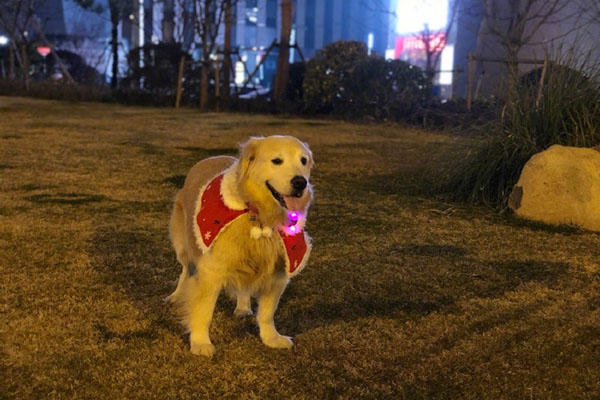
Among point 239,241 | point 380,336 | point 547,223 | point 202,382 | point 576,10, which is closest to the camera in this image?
point 202,382

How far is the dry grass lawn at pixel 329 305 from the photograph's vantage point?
2.32 meters

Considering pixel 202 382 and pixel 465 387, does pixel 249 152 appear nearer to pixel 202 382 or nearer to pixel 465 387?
pixel 202 382

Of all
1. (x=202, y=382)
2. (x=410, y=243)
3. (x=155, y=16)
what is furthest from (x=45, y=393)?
(x=155, y=16)

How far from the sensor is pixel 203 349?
2.51 meters

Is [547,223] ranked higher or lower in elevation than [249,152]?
lower

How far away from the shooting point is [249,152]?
8.14 ft

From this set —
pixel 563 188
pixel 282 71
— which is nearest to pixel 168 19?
pixel 282 71

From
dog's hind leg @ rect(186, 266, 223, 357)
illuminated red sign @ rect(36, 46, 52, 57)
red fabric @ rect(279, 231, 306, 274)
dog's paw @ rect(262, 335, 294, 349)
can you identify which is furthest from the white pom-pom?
illuminated red sign @ rect(36, 46, 52, 57)

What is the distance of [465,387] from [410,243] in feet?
6.93

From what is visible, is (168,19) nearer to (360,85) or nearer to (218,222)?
(360,85)

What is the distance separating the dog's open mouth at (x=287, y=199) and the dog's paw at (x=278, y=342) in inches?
23.8

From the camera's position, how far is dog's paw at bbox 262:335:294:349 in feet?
8.57

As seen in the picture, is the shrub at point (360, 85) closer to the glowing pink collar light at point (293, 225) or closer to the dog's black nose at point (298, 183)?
the glowing pink collar light at point (293, 225)

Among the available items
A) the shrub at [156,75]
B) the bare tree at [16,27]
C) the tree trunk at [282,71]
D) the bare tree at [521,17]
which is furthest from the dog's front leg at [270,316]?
the bare tree at [16,27]
